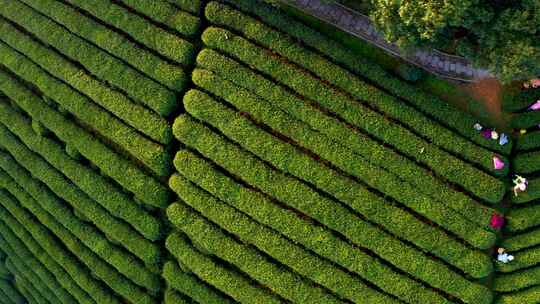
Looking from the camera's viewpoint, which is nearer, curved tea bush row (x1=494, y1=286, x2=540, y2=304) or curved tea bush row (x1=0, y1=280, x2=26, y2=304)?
curved tea bush row (x1=494, y1=286, x2=540, y2=304)

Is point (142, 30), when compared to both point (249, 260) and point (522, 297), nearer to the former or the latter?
point (249, 260)

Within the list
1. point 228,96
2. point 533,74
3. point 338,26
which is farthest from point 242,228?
point 533,74

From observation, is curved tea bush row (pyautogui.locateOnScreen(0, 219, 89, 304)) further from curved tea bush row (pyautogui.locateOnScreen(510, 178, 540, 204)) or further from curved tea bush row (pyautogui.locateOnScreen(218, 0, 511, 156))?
curved tea bush row (pyautogui.locateOnScreen(510, 178, 540, 204))

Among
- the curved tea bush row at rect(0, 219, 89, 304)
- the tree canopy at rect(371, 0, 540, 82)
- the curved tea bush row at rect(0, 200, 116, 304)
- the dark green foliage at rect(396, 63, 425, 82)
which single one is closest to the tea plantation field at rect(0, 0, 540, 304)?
the dark green foliage at rect(396, 63, 425, 82)

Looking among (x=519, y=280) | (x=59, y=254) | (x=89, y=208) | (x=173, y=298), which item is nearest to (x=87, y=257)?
(x=59, y=254)

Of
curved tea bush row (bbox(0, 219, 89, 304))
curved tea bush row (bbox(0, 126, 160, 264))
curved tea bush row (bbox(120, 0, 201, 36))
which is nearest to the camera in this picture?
curved tea bush row (bbox(120, 0, 201, 36))

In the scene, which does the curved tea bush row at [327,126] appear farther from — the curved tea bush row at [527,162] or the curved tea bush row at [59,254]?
the curved tea bush row at [59,254]
